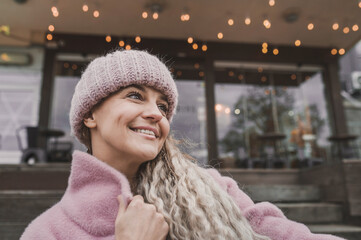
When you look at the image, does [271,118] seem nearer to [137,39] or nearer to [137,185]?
[137,39]

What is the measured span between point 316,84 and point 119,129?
7.67 meters

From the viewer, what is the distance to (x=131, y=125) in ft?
2.97

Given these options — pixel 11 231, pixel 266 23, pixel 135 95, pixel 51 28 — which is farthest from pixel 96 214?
pixel 51 28

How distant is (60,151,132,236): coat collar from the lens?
34.6 inches

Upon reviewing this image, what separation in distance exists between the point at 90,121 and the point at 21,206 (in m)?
1.76

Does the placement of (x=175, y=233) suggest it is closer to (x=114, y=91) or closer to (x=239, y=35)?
(x=114, y=91)

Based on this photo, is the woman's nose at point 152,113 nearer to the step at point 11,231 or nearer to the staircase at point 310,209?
the staircase at point 310,209

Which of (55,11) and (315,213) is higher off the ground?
(55,11)

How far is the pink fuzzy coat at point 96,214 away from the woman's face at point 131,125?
8 cm

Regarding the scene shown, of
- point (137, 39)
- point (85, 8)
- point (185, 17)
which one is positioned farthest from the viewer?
point (137, 39)

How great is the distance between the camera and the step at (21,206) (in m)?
2.25

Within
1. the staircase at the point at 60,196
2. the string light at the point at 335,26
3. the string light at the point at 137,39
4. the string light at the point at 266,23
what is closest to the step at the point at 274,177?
the staircase at the point at 60,196

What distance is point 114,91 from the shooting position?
0.97 meters

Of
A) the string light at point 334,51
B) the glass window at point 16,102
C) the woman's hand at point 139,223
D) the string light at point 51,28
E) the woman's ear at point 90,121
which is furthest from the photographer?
the string light at point 334,51
